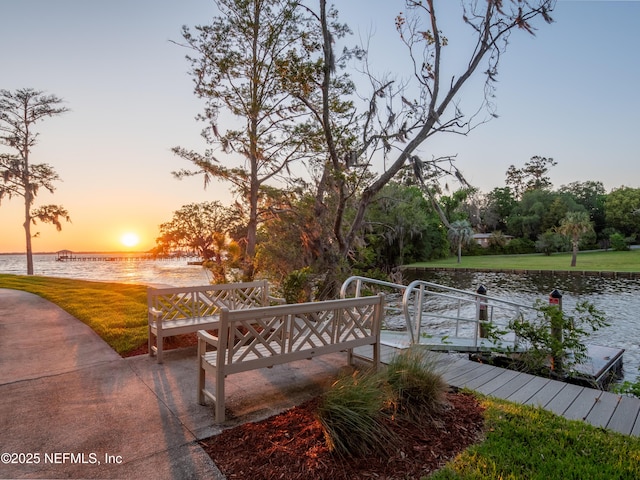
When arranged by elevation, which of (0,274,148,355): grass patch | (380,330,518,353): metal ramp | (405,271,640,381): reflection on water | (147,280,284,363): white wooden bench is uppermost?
(147,280,284,363): white wooden bench

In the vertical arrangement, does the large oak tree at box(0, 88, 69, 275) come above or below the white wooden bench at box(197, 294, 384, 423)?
above

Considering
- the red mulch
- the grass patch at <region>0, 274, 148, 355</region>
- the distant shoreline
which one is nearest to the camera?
the red mulch

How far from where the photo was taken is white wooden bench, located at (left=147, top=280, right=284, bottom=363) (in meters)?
4.39

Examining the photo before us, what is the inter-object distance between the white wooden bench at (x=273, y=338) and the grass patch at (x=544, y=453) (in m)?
1.45

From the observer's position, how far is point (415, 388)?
117 inches

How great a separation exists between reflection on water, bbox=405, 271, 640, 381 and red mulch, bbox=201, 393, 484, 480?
21.5 ft

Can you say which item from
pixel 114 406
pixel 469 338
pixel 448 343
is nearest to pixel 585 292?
pixel 469 338

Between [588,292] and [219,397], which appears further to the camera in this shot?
[588,292]

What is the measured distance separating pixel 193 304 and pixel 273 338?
2.32 meters

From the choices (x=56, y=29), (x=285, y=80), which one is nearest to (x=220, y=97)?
(x=285, y=80)

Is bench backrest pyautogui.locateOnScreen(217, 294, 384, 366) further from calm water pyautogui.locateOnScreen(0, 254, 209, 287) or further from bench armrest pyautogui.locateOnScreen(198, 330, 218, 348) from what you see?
calm water pyautogui.locateOnScreen(0, 254, 209, 287)

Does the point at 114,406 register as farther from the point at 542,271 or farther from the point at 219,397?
the point at 542,271

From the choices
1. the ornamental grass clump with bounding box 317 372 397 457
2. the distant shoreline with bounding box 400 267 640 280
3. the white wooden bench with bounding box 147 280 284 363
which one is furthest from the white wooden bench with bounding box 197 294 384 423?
the distant shoreline with bounding box 400 267 640 280

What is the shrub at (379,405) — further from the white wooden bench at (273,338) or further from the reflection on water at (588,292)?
the reflection on water at (588,292)
